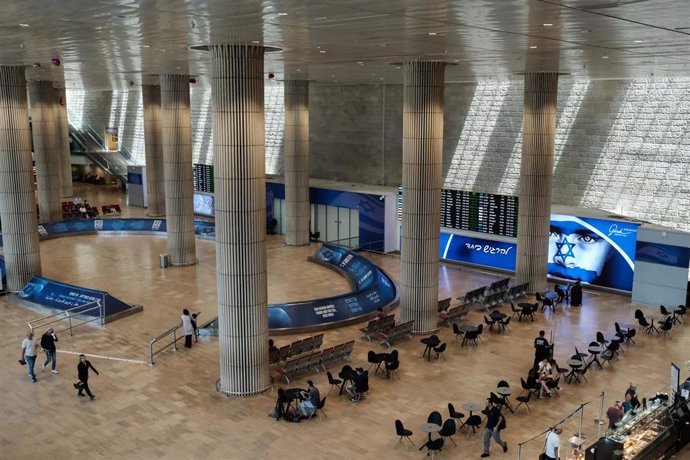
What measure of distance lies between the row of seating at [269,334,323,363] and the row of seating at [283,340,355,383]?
40 cm

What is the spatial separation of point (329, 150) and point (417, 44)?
22925 millimetres

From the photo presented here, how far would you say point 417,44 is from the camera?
47.6 feet

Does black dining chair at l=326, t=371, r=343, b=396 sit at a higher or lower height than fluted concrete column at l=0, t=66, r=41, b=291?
lower

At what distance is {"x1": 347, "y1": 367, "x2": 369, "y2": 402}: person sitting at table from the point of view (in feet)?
48.1

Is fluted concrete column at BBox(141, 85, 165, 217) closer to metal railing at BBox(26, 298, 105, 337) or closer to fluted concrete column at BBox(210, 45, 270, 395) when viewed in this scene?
metal railing at BBox(26, 298, 105, 337)

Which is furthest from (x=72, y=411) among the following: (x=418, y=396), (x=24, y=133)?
(x=24, y=133)

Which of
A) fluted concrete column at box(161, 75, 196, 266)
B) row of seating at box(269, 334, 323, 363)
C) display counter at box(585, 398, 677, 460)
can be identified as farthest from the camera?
fluted concrete column at box(161, 75, 196, 266)

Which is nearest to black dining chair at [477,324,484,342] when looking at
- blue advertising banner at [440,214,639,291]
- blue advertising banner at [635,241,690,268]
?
blue advertising banner at [635,241,690,268]

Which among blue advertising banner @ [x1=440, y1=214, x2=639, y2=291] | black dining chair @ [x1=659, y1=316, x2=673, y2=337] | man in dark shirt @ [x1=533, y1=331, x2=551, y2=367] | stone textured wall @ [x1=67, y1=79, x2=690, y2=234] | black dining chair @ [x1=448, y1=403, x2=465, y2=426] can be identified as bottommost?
black dining chair @ [x1=659, y1=316, x2=673, y2=337]

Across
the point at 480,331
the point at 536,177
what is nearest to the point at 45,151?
the point at 536,177

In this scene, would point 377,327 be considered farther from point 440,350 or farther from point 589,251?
point 589,251

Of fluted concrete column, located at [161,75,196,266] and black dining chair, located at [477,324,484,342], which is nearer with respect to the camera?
black dining chair, located at [477,324,484,342]

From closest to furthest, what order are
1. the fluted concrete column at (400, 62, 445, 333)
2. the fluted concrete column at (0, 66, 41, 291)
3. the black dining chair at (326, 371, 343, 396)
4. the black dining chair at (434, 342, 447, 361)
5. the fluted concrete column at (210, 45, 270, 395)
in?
the fluted concrete column at (210, 45, 270, 395) → the black dining chair at (326, 371, 343, 396) → the black dining chair at (434, 342, 447, 361) → the fluted concrete column at (400, 62, 445, 333) → the fluted concrete column at (0, 66, 41, 291)

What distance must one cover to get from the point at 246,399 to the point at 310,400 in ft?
5.94
